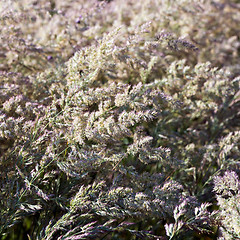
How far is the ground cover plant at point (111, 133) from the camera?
1175 millimetres

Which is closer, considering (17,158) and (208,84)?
(17,158)

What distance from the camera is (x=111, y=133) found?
115 centimetres

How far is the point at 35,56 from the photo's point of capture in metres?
2.01

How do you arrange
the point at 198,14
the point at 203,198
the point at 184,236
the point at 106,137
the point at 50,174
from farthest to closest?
the point at 198,14
the point at 203,198
the point at 184,236
the point at 50,174
the point at 106,137

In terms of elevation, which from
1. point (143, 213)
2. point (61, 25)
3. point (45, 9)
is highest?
point (45, 9)

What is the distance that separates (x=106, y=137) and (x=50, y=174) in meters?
0.33

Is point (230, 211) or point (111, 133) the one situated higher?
point (111, 133)

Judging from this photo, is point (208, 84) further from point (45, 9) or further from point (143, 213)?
point (45, 9)

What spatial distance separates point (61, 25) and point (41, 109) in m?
1.03

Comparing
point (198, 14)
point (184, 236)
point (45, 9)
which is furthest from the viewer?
point (198, 14)

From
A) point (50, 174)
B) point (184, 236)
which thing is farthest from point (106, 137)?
point (184, 236)

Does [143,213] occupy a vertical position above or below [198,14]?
below

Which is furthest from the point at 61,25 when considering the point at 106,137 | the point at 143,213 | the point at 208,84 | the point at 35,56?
the point at 143,213

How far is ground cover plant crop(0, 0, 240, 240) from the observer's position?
3.85 ft
